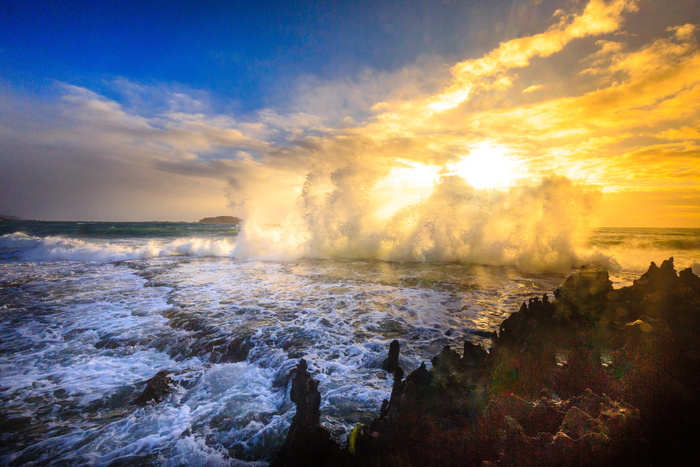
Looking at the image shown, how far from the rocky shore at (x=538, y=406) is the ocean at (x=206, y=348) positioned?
1.09 meters

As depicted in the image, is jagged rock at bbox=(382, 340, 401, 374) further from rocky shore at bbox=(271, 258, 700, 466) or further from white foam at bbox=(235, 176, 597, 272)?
white foam at bbox=(235, 176, 597, 272)

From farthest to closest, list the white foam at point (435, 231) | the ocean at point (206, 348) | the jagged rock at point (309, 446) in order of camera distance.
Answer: the white foam at point (435, 231), the ocean at point (206, 348), the jagged rock at point (309, 446)

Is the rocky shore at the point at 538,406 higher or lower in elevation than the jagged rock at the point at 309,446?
higher

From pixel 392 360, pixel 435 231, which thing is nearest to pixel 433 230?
pixel 435 231

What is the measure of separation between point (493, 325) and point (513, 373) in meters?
3.70

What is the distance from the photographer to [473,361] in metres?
3.63

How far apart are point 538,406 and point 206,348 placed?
5.91m

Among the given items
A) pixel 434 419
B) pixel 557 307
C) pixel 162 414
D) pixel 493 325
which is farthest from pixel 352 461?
pixel 493 325

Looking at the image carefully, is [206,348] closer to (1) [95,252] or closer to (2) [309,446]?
(2) [309,446]

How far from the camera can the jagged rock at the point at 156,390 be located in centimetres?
426

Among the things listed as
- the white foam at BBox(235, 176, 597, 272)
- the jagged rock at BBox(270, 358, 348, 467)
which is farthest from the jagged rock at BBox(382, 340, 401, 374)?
the white foam at BBox(235, 176, 597, 272)

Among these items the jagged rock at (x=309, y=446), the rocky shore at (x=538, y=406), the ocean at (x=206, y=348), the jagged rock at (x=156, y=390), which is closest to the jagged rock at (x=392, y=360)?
the ocean at (x=206, y=348)

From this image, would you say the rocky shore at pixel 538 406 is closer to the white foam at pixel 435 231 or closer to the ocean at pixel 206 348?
the ocean at pixel 206 348

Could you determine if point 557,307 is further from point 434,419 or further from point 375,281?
point 375,281
